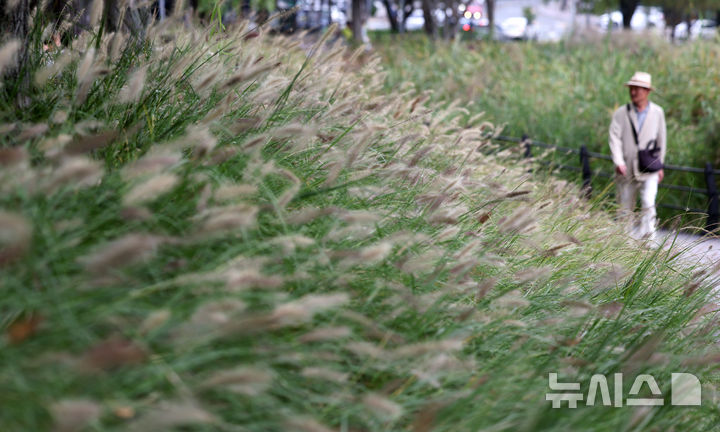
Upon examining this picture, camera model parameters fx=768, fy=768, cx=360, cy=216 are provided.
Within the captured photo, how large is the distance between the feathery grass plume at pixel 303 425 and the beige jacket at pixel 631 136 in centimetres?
608

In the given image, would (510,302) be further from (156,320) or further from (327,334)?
(156,320)

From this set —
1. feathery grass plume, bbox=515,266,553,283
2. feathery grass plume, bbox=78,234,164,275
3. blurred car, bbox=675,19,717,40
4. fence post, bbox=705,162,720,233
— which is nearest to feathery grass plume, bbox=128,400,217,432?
feathery grass plume, bbox=78,234,164,275

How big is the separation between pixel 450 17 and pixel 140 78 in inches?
1057

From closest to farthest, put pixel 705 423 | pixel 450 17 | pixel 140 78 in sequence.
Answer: pixel 140 78
pixel 705 423
pixel 450 17

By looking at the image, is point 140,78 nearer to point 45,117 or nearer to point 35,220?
point 45,117

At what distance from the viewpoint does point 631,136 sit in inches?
289

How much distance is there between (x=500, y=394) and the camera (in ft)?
7.15

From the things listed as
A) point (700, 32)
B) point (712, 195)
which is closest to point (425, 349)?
point (712, 195)

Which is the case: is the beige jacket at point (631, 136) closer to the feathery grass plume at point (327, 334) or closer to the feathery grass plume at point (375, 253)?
the feathery grass plume at point (375, 253)

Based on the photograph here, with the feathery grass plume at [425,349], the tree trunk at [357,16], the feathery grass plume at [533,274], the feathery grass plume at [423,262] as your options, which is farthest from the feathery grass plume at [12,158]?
the tree trunk at [357,16]

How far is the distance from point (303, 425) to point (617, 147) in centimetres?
629

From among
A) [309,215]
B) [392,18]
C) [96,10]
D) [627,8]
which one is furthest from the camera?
[392,18]

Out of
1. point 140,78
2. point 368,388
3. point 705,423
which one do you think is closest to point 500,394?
point 368,388

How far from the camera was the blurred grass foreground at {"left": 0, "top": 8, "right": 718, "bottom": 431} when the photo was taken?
1.71m
